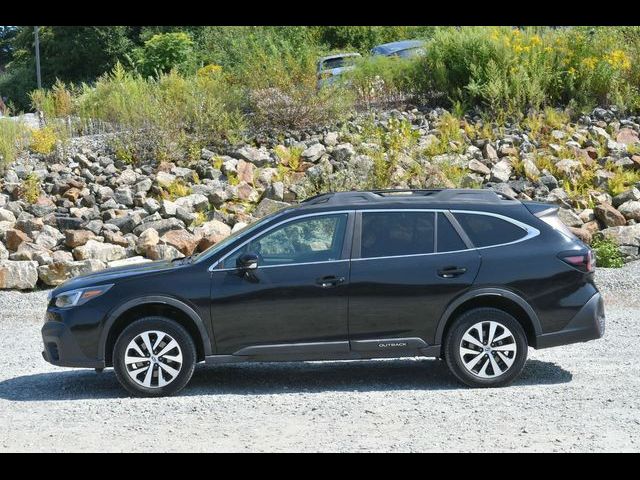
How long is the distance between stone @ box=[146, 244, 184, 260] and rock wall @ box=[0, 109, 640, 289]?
0.01 metres

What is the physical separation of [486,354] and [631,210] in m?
7.33

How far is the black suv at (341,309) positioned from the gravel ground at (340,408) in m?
0.32

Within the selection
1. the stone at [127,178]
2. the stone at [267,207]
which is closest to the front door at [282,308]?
the stone at [267,207]

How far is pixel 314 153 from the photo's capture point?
16.9 m

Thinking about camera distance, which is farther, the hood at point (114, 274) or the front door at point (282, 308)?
the hood at point (114, 274)

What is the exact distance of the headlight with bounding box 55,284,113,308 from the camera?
28.9 feet

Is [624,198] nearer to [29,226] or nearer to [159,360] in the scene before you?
[29,226]

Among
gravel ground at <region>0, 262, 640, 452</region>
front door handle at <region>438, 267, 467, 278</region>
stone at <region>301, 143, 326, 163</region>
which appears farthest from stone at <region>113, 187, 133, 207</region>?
front door handle at <region>438, 267, 467, 278</region>

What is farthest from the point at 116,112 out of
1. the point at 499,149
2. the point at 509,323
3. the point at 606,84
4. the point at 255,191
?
the point at 509,323

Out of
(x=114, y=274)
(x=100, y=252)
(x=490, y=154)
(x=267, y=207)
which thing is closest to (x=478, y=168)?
(x=490, y=154)

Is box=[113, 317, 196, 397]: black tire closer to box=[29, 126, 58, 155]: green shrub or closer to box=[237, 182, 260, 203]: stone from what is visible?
box=[237, 182, 260, 203]: stone

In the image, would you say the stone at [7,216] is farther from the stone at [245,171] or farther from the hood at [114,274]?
the hood at [114,274]

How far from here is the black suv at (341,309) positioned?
8664mm

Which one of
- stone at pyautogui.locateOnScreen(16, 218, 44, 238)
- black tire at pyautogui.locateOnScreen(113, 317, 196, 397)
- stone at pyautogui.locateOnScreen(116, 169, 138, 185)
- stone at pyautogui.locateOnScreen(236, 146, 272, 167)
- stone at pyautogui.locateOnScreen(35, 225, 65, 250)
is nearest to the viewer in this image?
black tire at pyautogui.locateOnScreen(113, 317, 196, 397)
